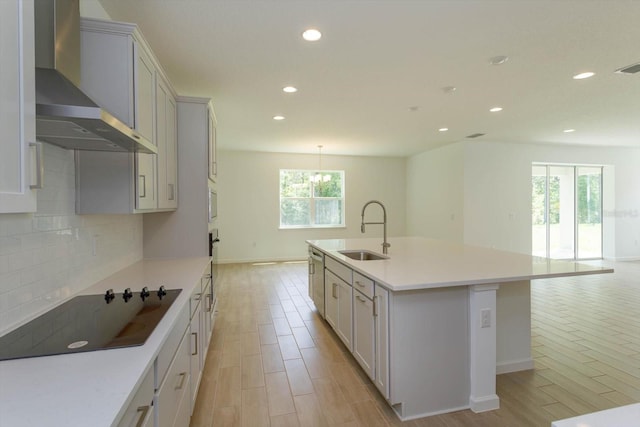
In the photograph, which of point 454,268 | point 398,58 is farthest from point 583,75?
point 454,268

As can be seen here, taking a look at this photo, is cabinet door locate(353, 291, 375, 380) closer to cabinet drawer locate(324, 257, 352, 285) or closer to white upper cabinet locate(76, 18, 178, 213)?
cabinet drawer locate(324, 257, 352, 285)

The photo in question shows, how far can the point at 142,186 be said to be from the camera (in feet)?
6.17

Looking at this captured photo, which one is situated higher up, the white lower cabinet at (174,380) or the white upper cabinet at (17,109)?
the white upper cabinet at (17,109)

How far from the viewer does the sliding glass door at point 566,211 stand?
23.0 feet

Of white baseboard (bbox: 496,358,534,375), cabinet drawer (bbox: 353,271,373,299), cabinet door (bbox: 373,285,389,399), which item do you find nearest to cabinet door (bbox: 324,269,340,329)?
cabinet drawer (bbox: 353,271,373,299)

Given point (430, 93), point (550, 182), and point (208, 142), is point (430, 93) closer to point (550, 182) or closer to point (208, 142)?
point (208, 142)

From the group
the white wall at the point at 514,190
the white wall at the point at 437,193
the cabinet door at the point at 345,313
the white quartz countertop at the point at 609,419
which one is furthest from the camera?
the white wall at the point at 437,193

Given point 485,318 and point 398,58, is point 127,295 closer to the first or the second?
point 485,318

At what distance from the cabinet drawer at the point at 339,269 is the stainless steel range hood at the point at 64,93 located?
1764 mm

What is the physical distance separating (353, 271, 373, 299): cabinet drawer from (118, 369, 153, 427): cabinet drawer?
1.40 m

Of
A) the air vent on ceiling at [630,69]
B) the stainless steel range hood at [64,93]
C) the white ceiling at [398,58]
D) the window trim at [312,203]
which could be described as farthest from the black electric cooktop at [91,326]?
the window trim at [312,203]

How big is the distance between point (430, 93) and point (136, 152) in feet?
10.1

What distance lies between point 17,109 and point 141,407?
97cm

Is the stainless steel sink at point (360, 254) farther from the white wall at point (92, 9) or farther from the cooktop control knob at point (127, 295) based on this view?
the white wall at point (92, 9)
